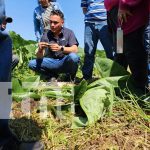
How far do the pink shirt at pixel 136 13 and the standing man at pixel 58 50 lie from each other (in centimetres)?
187

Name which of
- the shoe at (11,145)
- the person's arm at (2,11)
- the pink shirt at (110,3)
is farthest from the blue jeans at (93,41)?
the person's arm at (2,11)

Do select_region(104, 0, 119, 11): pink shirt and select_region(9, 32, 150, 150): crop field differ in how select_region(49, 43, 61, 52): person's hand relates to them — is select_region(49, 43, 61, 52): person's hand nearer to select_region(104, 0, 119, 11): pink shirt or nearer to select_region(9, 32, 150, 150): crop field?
select_region(9, 32, 150, 150): crop field

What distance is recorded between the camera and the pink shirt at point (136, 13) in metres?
3.19

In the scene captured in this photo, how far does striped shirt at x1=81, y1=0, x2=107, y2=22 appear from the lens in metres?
4.91

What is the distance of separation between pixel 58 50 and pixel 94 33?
1.59 ft

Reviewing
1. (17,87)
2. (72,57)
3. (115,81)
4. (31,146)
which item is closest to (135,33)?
(115,81)

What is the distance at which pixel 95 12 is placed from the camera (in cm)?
495

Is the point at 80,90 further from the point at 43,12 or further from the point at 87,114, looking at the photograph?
the point at 43,12

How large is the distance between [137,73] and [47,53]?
2104 mm

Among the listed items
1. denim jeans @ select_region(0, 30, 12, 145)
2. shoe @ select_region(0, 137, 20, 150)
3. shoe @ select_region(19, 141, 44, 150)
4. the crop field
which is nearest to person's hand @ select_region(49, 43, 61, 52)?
the crop field

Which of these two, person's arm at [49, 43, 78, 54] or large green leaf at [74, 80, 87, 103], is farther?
person's arm at [49, 43, 78, 54]

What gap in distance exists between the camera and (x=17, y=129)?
3.03m

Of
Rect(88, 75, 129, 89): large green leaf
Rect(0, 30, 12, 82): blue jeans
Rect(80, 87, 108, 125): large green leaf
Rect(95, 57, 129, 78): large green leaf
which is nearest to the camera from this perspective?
Rect(0, 30, 12, 82): blue jeans

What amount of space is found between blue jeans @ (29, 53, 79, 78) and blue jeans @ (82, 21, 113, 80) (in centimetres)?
16
